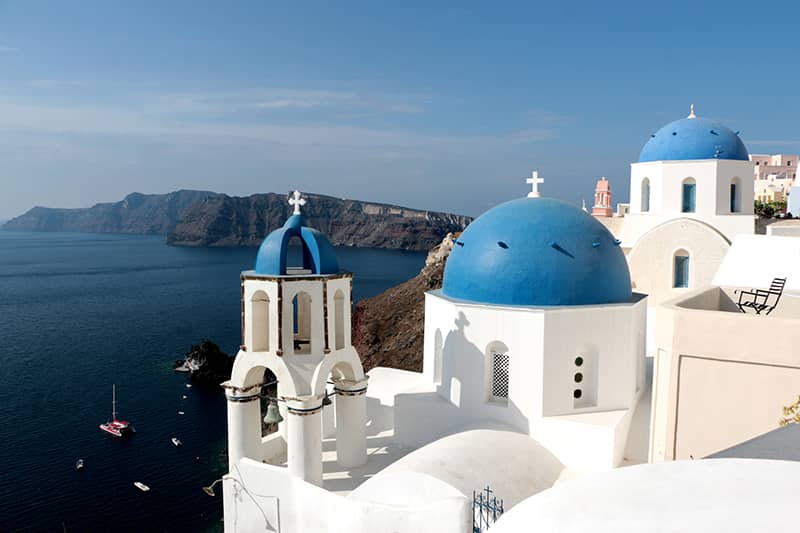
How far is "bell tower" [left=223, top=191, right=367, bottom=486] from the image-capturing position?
10.1m

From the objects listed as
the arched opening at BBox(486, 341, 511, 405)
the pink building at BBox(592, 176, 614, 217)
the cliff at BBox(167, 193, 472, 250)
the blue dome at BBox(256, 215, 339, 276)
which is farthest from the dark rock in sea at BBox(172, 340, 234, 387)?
the cliff at BBox(167, 193, 472, 250)

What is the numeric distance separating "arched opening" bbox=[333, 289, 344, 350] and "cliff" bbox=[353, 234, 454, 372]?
72.8ft

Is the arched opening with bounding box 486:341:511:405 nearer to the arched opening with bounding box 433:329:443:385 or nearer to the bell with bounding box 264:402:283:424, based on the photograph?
the arched opening with bounding box 433:329:443:385

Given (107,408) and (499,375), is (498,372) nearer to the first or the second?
(499,375)

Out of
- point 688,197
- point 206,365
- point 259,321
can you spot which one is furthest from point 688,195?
point 206,365

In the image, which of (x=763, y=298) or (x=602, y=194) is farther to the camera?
(x=602, y=194)

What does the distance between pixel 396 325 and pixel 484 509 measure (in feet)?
110

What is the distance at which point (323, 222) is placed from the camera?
160 metres

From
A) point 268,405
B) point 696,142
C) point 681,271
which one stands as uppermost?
point 696,142

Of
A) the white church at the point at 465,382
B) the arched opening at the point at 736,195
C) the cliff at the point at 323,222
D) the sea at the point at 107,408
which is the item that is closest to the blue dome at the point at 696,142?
the arched opening at the point at 736,195

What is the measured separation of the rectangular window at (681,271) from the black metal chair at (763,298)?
7.71 metres

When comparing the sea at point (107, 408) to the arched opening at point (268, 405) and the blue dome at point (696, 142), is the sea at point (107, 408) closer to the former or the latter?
the arched opening at point (268, 405)

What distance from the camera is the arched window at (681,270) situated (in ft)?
56.3

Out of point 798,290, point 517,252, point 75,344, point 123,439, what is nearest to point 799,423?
point 798,290
